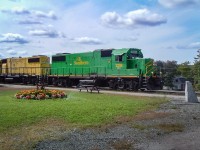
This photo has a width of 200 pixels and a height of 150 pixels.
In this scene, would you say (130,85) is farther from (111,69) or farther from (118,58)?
(111,69)

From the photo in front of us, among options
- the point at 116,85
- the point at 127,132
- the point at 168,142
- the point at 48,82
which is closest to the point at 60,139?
the point at 127,132

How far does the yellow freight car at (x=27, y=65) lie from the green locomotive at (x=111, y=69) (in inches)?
156

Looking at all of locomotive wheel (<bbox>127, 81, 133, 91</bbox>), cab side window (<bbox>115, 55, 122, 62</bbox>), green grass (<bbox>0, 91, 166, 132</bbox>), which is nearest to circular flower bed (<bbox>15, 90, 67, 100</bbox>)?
green grass (<bbox>0, 91, 166, 132</bbox>)

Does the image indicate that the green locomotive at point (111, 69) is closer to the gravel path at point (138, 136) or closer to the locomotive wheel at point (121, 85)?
the locomotive wheel at point (121, 85)

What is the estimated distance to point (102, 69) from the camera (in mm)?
33312

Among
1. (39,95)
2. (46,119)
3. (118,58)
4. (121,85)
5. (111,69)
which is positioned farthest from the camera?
(111,69)

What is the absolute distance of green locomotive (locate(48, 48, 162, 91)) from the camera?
29.5 meters

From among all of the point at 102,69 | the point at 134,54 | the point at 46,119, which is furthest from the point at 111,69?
the point at 46,119

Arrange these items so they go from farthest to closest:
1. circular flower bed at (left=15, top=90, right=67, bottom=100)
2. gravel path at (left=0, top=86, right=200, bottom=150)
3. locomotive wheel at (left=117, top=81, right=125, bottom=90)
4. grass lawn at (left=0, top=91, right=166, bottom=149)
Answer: locomotive wheel at (left=117, top=81, right=125, bottom=90), circular flower bed at (left=15, top=90, right=67, bottom=100), grass lawn at (left=0, top=91, right=166, bottom=149), gravel path at (left=0, top=86, right=200, bottom=150)

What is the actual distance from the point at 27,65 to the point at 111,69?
58.7 ft

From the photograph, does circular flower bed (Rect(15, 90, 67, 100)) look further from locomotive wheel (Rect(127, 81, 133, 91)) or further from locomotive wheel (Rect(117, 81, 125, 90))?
locomotive wheel (Rect(117, 81, 125, 90))

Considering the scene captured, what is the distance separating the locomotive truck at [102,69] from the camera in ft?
97.1

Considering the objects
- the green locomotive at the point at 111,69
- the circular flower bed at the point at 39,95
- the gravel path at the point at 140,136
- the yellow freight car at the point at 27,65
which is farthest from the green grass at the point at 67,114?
the yellow freight car at the point at 27,65

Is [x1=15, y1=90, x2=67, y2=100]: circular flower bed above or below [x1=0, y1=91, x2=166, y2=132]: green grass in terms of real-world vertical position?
above
